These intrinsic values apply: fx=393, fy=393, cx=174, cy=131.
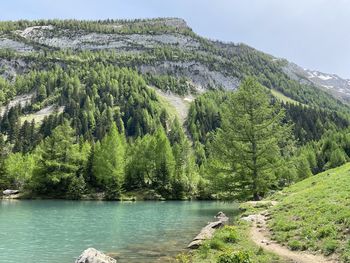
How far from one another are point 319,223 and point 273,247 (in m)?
3.41

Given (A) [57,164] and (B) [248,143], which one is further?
(A) [57,164]

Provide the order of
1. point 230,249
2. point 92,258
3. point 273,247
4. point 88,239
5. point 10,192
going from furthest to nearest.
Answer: point 10,192
point 88,239
point 273,247
point 230,249
point 92,258

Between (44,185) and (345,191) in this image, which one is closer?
(345,191)

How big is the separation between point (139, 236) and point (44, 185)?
81.2 m

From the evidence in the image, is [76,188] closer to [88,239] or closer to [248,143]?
[248,143]

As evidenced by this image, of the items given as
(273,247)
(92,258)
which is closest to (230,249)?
(273,247)

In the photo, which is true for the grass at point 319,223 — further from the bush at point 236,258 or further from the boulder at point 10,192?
the boulder at point 10,192

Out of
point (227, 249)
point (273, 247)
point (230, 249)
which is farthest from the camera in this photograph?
point (273, 247)

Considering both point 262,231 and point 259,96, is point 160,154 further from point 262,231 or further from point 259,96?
point 262,231

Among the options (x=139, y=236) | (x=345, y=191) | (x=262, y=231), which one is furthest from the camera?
(x=139, y=236)

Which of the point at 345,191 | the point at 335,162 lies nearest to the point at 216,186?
the point at 345,191

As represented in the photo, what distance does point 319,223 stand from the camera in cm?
2394

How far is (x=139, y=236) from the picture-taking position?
34469 mm

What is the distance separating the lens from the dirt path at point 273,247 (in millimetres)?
19500
